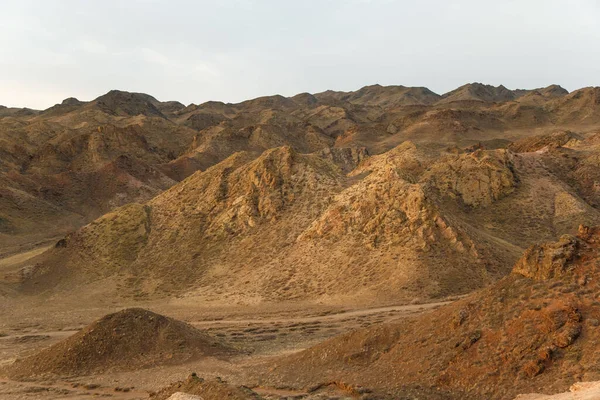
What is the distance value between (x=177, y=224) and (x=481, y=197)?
28.5m

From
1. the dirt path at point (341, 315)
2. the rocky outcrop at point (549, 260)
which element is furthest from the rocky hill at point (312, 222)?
the rocky outcrop at point (549, 260)

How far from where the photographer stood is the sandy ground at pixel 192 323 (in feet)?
Answer: 60.4

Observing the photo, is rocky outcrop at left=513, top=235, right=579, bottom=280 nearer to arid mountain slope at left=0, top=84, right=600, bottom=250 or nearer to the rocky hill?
the rocky hill

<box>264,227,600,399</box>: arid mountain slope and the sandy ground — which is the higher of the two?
<box>264,227,600,399</box>: arid mountain slope

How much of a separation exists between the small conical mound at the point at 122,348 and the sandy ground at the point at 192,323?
780mm

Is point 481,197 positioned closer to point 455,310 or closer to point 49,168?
point 455,310

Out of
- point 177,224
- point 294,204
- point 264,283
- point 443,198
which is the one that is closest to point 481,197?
point 443,198

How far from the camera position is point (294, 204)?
43750 millimetres

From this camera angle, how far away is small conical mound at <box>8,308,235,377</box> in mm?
20750

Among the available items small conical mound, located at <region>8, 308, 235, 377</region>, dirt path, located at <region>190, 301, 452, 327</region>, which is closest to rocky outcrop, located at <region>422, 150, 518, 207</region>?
dirt path, located at <region>190, 301, 452, 327</region>

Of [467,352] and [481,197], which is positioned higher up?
[481,197]

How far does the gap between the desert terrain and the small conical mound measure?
0.08 m

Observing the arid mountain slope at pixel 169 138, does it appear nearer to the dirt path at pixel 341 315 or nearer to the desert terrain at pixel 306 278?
the desert terrain at pixel 306 278

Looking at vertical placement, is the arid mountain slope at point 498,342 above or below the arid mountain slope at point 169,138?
below
